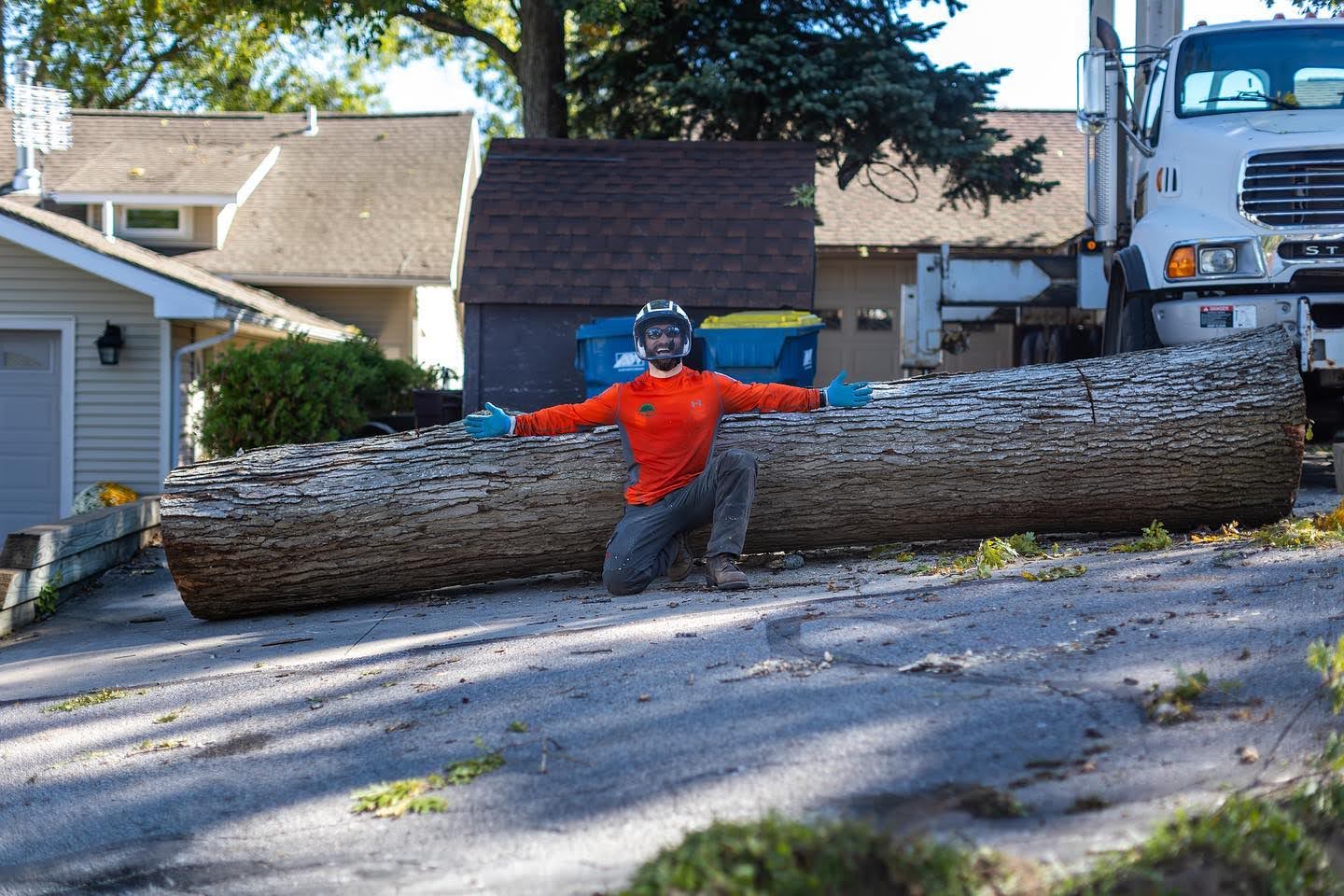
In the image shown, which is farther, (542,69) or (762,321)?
(542,69)

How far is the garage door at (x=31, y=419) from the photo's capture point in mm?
16328

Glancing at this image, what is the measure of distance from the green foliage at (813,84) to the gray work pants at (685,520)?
318 inches

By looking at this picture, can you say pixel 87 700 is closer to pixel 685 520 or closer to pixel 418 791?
pixel 418 791

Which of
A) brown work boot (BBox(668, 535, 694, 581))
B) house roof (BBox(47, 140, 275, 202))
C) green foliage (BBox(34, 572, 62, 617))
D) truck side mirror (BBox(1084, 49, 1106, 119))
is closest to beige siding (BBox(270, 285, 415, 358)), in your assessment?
house roof (BBox(47, 140, 275, 202))

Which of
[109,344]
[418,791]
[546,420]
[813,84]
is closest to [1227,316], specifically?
[546,420]

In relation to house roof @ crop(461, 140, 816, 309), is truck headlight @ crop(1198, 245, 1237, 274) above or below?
below

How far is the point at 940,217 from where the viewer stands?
21.9 meters

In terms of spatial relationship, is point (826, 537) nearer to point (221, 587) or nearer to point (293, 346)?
point (221, 587)

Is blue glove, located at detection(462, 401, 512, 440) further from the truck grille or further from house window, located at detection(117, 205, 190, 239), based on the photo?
house window, located at detection(117, 205, 190, 239)

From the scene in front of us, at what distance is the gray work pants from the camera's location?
712cm

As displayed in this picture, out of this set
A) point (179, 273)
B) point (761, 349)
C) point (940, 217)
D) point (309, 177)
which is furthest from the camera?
point (309, 177)

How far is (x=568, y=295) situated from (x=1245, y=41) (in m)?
6.10

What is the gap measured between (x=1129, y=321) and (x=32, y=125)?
1737 centimetres

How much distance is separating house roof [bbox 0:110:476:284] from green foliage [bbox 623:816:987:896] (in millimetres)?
18211
